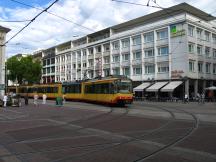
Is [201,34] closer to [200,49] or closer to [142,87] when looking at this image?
[200,49]

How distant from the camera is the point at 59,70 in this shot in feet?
303

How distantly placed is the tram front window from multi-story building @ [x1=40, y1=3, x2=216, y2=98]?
1792 centimetres

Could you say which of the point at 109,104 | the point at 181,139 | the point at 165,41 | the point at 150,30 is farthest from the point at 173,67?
the point at 181,139

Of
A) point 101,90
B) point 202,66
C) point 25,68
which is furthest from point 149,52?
point 25,68

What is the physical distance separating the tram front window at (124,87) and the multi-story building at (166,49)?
58.8 feet

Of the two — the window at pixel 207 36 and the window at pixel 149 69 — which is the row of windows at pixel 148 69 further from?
the window at pixel 207 36

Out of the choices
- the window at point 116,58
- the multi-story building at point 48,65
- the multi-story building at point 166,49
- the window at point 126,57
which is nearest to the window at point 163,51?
the multi-story building at point 166,49

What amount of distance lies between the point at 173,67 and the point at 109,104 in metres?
23.6

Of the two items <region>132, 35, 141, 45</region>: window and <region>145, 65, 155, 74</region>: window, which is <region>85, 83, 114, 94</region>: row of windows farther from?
<region>132, 35, 141, 45</region>: window

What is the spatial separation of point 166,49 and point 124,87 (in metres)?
26.0

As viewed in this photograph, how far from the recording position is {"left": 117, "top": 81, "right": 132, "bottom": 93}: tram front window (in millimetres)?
30406

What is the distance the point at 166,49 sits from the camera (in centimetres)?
5462

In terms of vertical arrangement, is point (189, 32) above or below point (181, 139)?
above

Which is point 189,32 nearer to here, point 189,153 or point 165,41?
point 165,41
